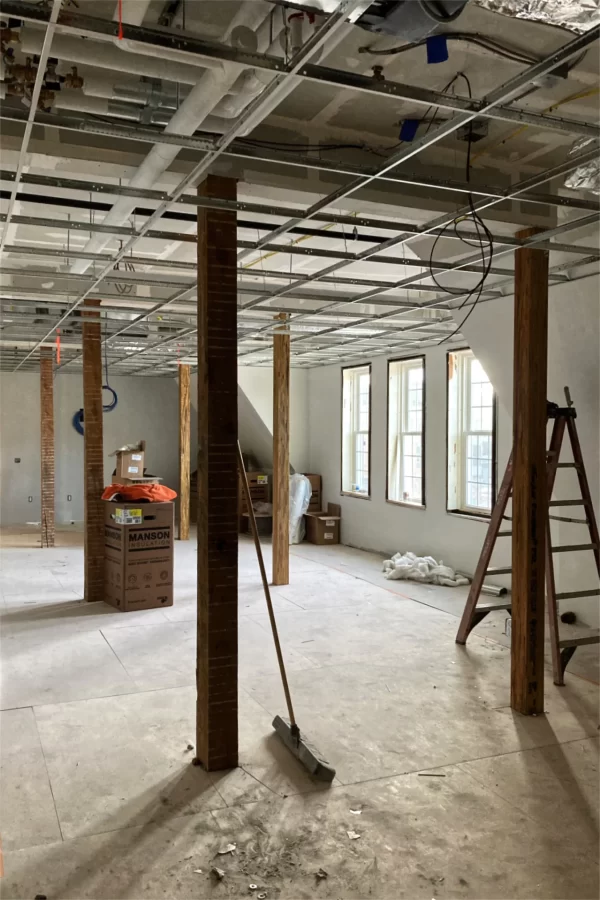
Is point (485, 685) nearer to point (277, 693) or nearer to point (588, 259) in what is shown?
point (277, 693)

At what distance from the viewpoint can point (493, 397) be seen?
728cm

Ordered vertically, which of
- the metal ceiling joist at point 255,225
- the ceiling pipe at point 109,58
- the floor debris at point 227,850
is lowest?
the floor debris at point 227,850

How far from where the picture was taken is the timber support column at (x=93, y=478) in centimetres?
658

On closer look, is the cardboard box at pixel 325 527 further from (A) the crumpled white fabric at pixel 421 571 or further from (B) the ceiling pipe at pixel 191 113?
(B) the ceiling pipe at pixel 191 113

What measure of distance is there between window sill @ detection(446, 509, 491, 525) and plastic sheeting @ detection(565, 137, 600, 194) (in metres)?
4.52

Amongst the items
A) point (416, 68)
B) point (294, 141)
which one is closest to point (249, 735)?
point (294, 141)

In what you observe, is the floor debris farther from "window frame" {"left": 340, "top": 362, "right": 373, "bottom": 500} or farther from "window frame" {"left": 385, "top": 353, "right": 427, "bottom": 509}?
"window frame" {"left": 340, "top": 362, "right": 373, "bottom": 500}

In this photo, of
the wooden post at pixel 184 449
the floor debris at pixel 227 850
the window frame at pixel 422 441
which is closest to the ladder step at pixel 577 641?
the floor debris at pixel 227 850

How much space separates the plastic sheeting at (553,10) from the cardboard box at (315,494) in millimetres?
9000

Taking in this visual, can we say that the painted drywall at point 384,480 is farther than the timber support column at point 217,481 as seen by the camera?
Yes

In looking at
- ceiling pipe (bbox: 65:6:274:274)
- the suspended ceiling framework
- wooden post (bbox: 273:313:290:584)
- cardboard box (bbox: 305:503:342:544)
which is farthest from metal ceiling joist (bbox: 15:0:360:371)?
cardboard box (bbox: 305:503:342:544)

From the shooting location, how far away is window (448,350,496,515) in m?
7.52

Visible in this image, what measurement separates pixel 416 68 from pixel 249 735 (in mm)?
3235

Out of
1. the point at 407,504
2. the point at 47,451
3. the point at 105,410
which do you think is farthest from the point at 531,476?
the point at 105,410
